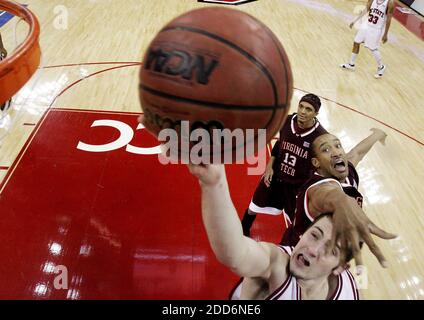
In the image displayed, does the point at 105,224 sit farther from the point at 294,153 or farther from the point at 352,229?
the point at 352,229

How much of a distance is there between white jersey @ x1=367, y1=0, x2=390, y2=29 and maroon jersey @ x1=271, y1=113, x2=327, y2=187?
4065mm

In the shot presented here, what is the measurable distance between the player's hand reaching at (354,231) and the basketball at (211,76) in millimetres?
435

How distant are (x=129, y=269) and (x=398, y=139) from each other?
3482 millimetres

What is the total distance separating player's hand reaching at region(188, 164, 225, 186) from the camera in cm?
104

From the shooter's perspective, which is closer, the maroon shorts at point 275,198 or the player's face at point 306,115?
the player's face at point 306,115

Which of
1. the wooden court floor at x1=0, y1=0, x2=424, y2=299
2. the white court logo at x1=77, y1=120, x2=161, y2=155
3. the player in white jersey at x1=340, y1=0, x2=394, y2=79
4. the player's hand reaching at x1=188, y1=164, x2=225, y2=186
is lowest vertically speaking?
the wooden court floor at x1=0, y1=0, x2=424, y2=299

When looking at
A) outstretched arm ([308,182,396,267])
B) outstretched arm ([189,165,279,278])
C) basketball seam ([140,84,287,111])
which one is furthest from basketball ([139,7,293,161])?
outstretched arm ([308,182,396,267])

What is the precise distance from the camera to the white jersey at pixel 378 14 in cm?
562

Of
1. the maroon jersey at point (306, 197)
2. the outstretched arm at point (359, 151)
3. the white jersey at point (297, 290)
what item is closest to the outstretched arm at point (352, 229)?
the white jersey at point (297, 290)

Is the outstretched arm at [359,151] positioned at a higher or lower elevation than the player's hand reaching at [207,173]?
lower

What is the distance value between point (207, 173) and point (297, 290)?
682mm

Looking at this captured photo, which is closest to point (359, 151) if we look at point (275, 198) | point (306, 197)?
point (275, 198)

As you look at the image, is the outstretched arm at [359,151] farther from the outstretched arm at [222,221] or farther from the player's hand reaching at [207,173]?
the player's hand reaching at [207,173]

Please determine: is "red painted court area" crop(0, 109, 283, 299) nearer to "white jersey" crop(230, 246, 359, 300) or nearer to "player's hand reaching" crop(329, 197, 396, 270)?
"white jersey" crop(230, 246, 359, 300)
